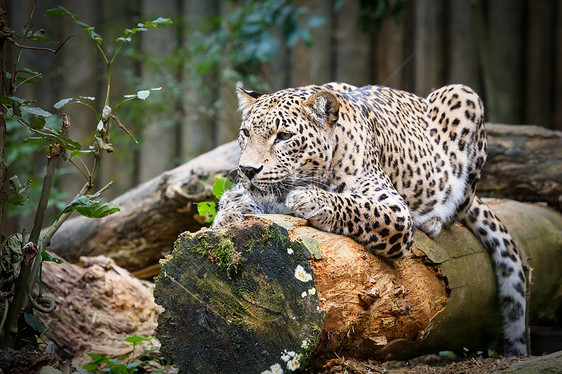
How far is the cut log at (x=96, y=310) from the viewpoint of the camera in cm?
578

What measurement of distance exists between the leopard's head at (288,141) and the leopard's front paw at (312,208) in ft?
0.89

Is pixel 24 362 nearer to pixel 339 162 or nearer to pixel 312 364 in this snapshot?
pixel 312 364

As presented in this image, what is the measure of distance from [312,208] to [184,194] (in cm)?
293

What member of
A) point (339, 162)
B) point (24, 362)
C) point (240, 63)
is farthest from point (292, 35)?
point (24, 362)

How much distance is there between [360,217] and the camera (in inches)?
170

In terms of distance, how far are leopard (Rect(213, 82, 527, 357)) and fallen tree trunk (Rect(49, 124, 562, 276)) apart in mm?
1795

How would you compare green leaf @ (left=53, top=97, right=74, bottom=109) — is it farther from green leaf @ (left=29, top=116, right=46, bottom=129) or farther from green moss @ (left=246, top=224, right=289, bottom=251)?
green moss @ (left=246, top=224, right=289, bottom=251)

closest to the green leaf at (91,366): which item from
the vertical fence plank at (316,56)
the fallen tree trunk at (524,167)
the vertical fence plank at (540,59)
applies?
the fallen tree trunk at (524,167)

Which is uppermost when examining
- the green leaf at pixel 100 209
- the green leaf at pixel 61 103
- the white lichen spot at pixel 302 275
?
the green leaf at pixel 61 103

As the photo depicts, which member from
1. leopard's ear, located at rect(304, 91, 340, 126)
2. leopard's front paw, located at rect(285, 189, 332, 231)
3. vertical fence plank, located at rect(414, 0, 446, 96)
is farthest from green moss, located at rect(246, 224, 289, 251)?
vertical fence plank, located at rect(414, 0, 446, 96)

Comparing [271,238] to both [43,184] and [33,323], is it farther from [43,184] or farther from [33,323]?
[33,323]

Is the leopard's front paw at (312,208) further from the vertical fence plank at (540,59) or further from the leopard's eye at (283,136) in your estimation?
the vertical fence plank at (540,59)

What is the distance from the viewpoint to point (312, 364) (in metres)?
3.95

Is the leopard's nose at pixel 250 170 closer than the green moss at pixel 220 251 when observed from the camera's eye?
No
